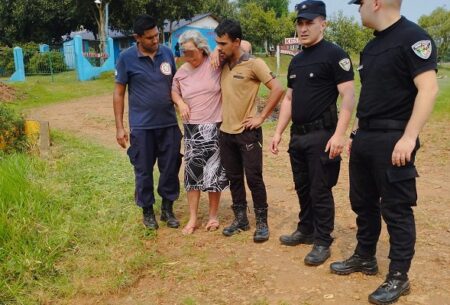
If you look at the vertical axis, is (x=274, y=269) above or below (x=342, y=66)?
below

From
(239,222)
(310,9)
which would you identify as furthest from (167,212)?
(310,9)

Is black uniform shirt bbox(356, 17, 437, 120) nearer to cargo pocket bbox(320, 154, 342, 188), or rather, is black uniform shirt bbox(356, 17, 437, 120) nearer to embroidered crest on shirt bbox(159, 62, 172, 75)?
cargo pocket bbox(320, 154, 342, 188)

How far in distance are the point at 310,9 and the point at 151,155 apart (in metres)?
1.86

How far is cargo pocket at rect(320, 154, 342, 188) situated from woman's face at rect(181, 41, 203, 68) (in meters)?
1.31

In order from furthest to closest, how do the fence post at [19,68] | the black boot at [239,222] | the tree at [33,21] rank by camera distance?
1. the tree at [33,21]
2. the fence post at [19,68]
3. the black boot at [239,222]

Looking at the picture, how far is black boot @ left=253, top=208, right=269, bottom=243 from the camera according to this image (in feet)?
12.6

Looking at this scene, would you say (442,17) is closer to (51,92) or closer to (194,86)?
(51,92)

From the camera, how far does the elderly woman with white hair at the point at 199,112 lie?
148 inches

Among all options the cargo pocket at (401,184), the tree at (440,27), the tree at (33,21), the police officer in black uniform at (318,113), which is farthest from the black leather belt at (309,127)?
the tree at (440,27)

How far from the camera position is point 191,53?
147 inches

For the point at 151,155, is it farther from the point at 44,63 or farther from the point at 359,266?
the point at 44,63

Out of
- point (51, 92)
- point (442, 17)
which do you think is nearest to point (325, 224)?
point (51, 92)

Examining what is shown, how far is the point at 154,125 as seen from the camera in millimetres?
3975

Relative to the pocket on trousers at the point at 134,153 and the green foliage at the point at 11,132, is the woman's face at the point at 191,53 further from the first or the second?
the green foliage at the point at 11,132
